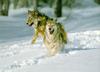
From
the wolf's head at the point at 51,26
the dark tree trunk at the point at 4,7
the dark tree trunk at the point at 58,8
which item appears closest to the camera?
the wolf's head at the point at 51,26

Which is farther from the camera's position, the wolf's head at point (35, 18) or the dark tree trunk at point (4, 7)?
the dark tree trunk at point (4, 7)

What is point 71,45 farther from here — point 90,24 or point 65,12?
point 65,12

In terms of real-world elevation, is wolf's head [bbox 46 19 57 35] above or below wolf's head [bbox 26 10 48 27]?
below

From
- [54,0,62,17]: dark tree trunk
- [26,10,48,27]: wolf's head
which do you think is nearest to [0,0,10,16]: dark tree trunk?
[54,0,62,17]: dark tree trunk

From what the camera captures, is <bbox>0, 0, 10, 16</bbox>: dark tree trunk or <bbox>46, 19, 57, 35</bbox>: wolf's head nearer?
<bbox>46, 19, 57, 35</bbox>: wolf's head

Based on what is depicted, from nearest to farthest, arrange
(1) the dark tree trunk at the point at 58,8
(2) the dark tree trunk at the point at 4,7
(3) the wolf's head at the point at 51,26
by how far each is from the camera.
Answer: (3) the wolf's head at the point at 51,26 < (2) the dark tree trunk at the point at 4,7 < (1) the dark tree trunk at the point at 58,8

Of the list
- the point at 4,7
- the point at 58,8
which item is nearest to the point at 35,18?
the point at 4,7

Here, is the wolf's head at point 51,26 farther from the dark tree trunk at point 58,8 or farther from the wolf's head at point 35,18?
the dark tree trunk at point 58,8

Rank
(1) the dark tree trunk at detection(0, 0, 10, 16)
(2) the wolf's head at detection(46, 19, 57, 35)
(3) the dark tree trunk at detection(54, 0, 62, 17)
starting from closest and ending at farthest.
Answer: (2) the wolf's head at detection(46, 19, 57, 35) → (1) the dark tree trunk at detection(0, 0, 10, 16) → (3) the dark tree trunk at detection(54, 0, 62, 17)

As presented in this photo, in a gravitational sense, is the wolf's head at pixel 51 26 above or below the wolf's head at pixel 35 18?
below

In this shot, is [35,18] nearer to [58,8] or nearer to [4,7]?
[4,7]

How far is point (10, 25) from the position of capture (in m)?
23.3

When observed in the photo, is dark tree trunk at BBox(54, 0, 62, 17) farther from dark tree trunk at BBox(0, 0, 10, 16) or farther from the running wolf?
the running wolf

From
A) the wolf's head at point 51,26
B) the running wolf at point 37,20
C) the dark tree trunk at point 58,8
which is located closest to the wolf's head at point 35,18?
the running wolf at point 37,20
